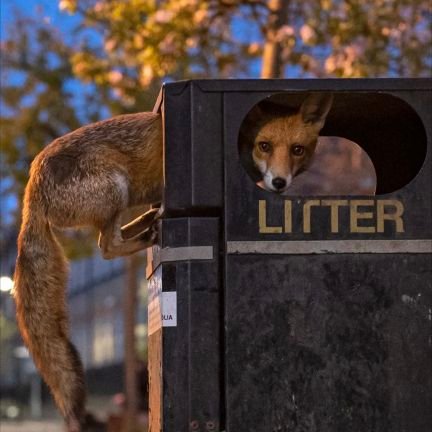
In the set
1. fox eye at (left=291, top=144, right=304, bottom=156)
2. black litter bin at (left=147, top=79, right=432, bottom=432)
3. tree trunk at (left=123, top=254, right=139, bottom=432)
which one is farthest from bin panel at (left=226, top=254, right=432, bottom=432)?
tree trunk at (left=123, top=254, right=139, bottom=432)

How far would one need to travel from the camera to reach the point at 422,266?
4.38 m

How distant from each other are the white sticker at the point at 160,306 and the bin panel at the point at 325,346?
0.71ft

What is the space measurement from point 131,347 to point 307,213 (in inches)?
613

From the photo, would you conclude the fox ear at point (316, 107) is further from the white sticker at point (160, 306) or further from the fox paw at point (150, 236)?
the white sticker at point (160, 306)

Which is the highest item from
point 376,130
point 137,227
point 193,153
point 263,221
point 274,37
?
point 274,37

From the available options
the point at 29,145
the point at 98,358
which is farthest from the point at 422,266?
the point at 98,358

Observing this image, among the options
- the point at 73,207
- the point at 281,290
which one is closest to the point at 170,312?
the point at 281,290

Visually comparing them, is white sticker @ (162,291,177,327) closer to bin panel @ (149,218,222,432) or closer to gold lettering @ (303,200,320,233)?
bin panel @ (149,218,222,432)

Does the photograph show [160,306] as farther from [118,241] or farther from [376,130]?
[376,130]

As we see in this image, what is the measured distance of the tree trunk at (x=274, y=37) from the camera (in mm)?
12439

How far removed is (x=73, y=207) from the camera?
533 cm

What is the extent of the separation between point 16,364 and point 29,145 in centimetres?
4195

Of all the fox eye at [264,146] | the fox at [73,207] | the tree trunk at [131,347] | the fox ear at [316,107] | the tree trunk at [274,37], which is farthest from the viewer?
the tree trunk at [131,347]

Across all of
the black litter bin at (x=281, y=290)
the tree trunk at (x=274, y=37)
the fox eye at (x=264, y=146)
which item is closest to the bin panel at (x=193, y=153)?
the black litter bin at (x=281, y=290)
